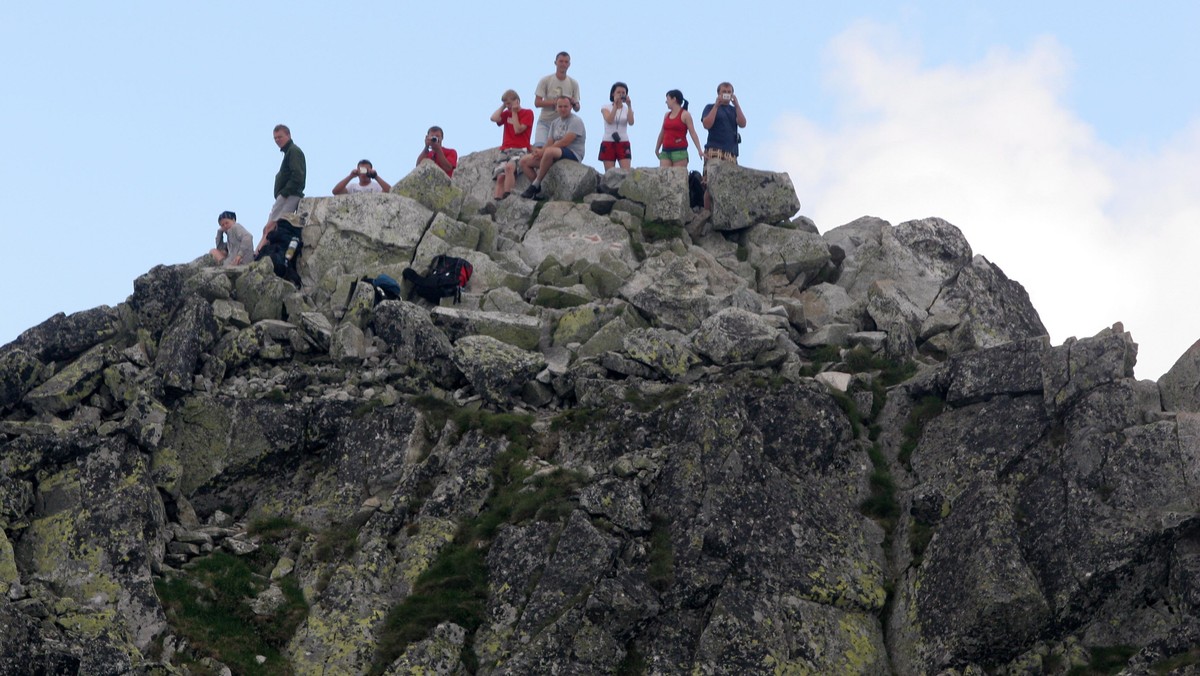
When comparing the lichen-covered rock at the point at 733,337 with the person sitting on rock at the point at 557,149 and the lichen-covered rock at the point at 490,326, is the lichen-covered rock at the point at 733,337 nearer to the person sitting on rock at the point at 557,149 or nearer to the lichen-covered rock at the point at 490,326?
the lichen-covered rock at the point at 490,326

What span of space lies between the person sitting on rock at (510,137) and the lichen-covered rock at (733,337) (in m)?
10.5

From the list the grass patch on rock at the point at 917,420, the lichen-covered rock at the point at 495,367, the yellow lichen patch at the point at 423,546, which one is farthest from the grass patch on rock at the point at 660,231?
the yellow lichen patch at the point at 423,546

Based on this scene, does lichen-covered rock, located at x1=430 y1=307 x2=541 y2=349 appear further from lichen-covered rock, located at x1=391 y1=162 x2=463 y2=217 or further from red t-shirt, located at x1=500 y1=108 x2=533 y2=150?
red t-shirt, located at x1=500 y1=108 x2=533 y2=150

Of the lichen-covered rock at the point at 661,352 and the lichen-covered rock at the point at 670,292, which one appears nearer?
the lichen-covered rock at the point at 661,352

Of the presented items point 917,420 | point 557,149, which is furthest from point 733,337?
point 557,149

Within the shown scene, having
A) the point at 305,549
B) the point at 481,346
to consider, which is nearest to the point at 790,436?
the point at 481,346

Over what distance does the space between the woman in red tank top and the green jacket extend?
9.73 m

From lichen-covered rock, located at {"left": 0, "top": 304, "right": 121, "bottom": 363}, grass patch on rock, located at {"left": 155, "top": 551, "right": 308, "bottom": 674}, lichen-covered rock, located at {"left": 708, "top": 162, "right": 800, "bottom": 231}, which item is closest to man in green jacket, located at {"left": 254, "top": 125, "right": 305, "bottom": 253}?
lichen-covered rock, located at {"left": 0, "top": 304, "right": 121, "bottom": 363}

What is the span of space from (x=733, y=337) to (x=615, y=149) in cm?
1099

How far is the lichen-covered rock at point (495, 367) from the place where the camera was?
1483 inches

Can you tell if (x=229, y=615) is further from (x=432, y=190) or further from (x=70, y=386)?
(x=432, y=190)

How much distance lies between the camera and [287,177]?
45156 millimetres

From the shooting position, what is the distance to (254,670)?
1236 inches

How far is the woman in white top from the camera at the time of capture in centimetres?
4694
